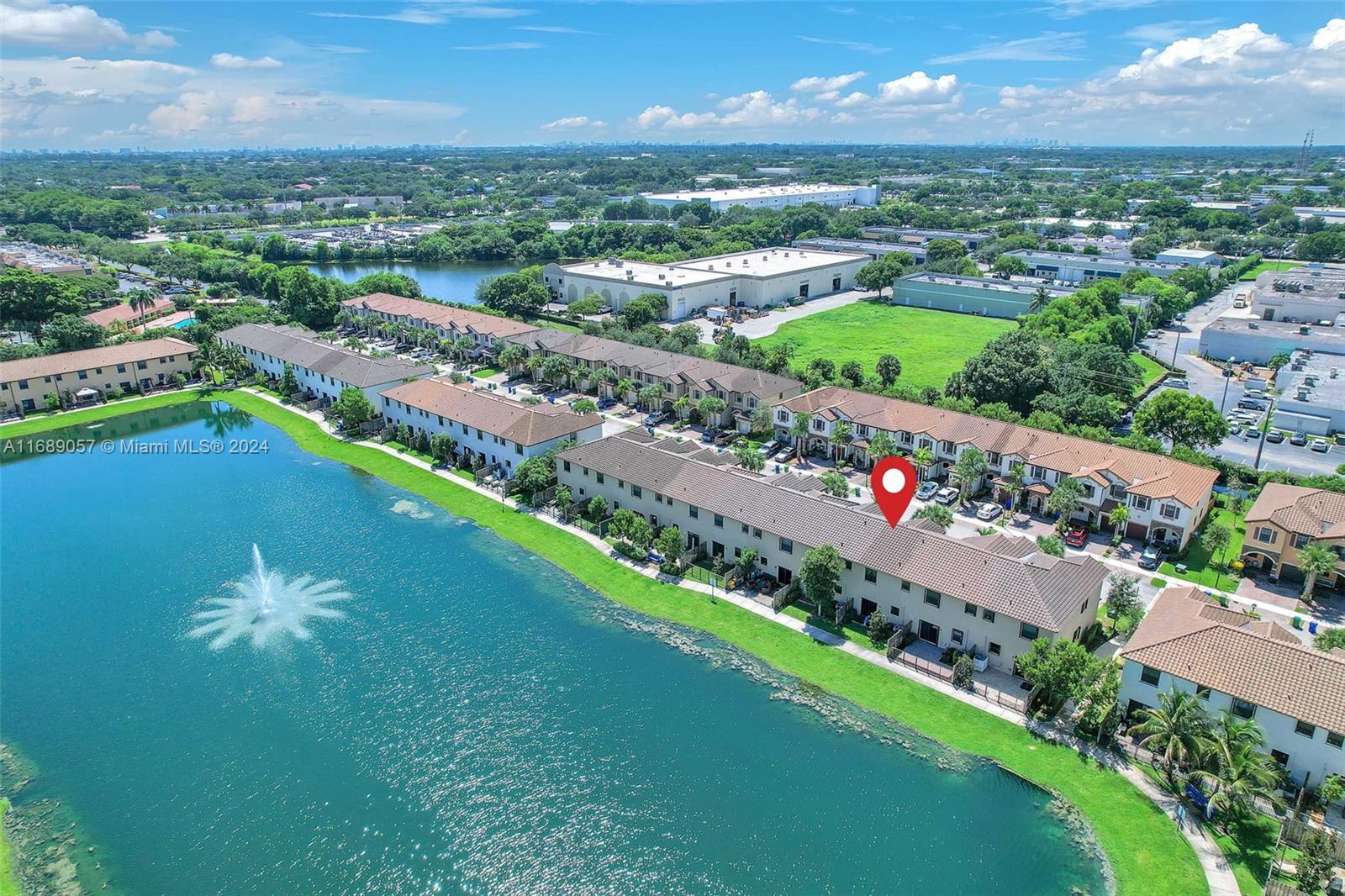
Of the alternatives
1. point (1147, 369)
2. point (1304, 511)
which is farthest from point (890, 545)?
point (1147, 369)

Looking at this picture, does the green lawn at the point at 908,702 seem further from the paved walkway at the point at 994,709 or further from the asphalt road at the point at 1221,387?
the asphalt road at the point at 1221,387

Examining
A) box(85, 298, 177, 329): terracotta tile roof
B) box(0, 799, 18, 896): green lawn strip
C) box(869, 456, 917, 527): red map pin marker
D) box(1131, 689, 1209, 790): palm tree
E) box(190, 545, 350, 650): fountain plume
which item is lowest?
box(0, 799, 18, 896): green lawn strip

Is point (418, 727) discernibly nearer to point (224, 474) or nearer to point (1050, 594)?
point (1050, 594)

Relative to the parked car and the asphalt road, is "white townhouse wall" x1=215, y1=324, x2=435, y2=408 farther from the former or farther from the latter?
the asphalt road

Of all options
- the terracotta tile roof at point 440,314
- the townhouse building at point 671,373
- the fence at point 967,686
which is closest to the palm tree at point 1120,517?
the fence at point 967,686

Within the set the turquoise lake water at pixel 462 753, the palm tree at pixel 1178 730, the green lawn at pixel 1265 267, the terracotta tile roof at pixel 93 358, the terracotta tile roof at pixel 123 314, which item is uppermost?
the green lawn at pixel 1265 267

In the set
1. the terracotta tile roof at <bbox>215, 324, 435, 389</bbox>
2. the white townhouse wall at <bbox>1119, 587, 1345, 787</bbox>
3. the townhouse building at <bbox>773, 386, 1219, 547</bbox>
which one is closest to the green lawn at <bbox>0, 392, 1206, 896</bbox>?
the white townhouse wall at <bbox>1119, 587, 1345, 787</bbox>
